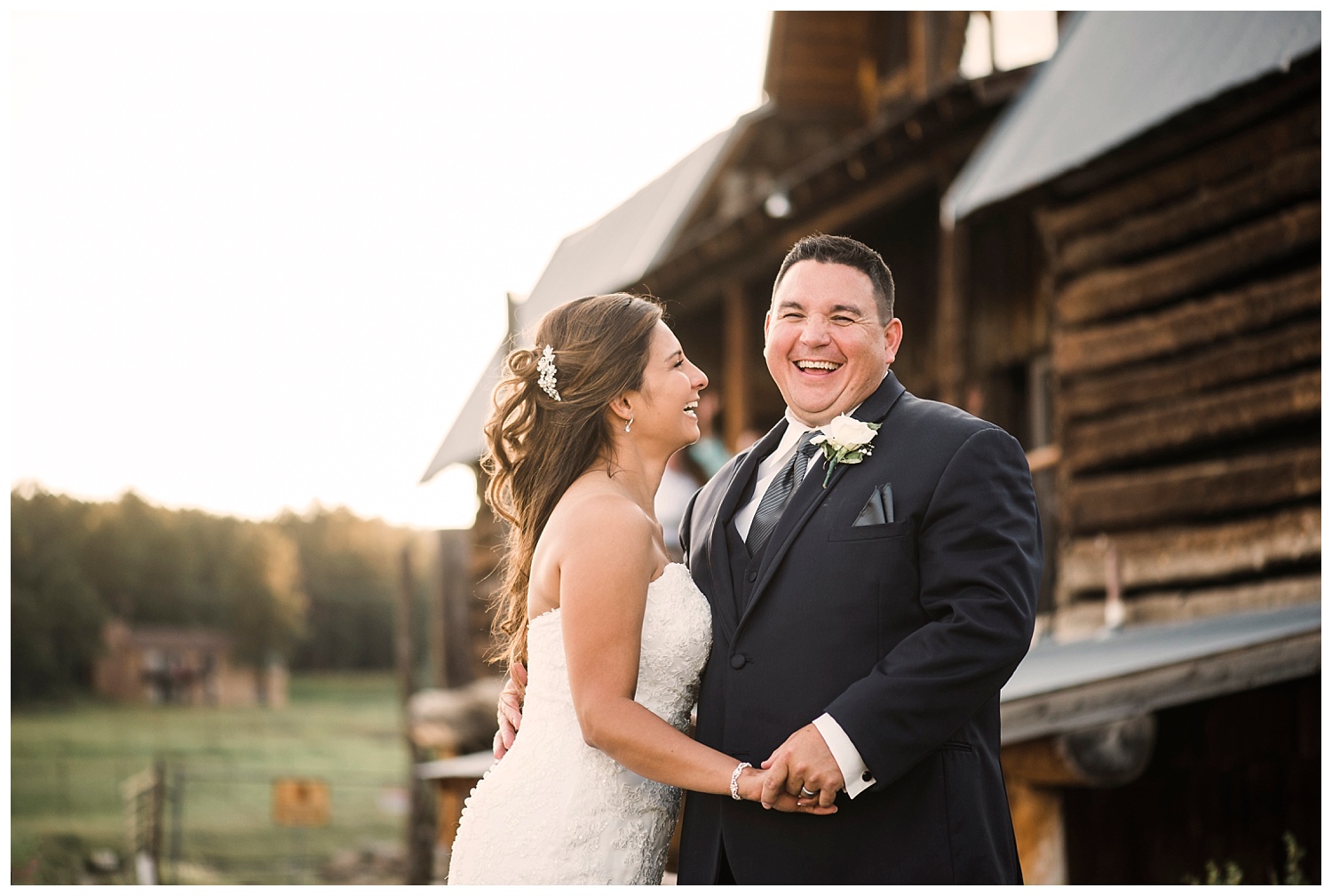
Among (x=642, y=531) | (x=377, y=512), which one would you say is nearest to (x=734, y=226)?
(x=642, y=531)

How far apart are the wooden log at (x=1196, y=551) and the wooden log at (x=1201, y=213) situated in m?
1.40

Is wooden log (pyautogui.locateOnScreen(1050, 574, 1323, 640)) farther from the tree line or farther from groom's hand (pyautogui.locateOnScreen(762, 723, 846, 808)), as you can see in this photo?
the tree line

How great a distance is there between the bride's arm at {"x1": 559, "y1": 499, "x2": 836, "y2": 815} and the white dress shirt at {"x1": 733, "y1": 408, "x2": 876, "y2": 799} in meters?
0.26

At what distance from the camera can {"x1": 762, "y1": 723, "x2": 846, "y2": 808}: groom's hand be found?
7.72ft

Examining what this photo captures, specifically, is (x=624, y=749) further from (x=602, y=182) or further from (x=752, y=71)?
(x=602, y=182)

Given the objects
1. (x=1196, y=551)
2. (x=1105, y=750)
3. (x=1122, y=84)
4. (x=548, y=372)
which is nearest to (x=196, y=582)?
(x=1122, y=84)

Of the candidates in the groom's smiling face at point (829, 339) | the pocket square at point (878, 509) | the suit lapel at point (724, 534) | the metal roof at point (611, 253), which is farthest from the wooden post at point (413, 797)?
the pocket square at point (878, 509)

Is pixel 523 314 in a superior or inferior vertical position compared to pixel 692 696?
superior

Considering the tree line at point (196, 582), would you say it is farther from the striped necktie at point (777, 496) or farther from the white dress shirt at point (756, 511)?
the striped necktie at point (777, 496)

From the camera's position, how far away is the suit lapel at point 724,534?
270cm

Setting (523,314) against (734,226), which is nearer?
(734,226)

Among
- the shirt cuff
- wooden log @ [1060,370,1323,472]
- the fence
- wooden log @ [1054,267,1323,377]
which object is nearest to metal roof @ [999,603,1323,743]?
wooden log @ [1060,370,1323,472]

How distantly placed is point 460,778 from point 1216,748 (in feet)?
21.2

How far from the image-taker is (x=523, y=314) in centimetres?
1315
